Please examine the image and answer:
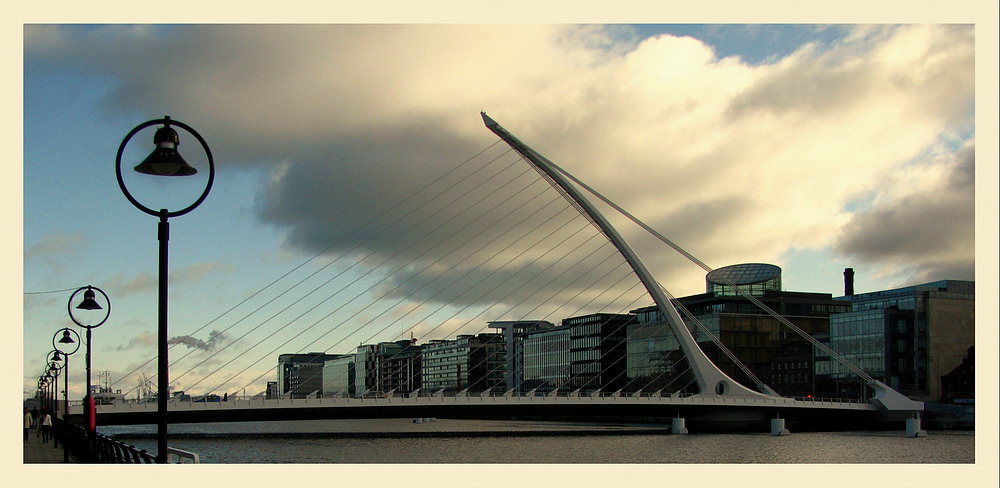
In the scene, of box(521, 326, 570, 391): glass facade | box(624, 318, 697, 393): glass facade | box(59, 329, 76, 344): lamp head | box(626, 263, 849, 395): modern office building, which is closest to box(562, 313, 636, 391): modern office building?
box(521, 326, 570, 391): glass facade

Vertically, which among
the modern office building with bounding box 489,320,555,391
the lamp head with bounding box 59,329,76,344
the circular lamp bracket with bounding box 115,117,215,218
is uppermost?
the circular lamp bracket with bounding box 115,117,215,218

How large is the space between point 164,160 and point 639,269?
67.8m

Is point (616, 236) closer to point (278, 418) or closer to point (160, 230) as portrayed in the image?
point (278, 418)

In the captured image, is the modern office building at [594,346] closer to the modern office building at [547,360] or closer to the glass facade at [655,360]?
the modern office building at [547,360]

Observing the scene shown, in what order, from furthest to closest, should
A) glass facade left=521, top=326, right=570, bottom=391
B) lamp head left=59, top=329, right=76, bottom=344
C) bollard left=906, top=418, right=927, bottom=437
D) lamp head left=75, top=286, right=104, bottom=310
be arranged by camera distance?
glass facade left=521, top=326, right=570, bottom=391 → bollard left=906, top=418, right=927, bottom=437 → lamp head left=59, top=329, right=76, bottom=344 → lamp head left=75, top=286, right=104, bottom=310

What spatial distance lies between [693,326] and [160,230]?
4395 inches

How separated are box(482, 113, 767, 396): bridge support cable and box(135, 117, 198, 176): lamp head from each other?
65.4 meters

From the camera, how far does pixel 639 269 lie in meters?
79.6

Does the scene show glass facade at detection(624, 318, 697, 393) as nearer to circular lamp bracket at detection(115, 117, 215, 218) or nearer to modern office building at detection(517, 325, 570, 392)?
modern office building at detection(517, 325, 570, 392)

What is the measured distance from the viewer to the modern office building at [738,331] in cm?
11531

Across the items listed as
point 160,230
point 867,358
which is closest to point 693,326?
point 867,358

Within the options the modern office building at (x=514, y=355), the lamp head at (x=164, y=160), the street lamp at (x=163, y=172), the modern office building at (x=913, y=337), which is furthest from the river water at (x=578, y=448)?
the modern office building at (x=514, y=355)

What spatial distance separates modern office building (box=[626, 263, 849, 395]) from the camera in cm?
11531

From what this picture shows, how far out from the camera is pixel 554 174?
79.1 metres
